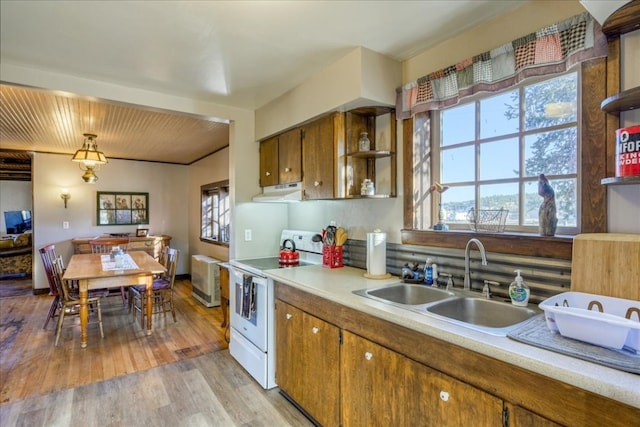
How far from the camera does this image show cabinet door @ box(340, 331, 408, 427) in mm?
1428

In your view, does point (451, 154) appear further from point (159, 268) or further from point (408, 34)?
point (159, 268)

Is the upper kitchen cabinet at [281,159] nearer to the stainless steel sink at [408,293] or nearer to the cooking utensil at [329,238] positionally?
the cooking utensil at [329,238]

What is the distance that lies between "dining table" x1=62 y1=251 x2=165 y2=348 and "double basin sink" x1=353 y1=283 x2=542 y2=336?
277 centimetres

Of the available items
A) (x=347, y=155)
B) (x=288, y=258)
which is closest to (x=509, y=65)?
→ (x=347, y=155)

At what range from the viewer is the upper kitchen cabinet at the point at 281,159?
2.70 m

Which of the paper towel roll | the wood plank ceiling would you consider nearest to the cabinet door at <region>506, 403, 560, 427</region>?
the paper towel roll

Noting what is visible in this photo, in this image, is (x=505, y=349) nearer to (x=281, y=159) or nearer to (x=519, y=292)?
(x=519, y=292)

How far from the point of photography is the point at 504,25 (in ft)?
5.53

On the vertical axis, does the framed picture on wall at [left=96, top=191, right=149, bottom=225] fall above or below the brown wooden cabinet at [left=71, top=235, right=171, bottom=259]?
above

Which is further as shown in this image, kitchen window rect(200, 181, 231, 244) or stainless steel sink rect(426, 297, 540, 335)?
kitchen window rect(200, 181, 231, 244)

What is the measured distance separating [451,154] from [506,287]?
0.88 m

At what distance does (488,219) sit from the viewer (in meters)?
1.82

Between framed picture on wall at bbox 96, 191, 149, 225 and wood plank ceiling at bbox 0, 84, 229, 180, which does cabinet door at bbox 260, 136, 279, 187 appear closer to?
wood plank ceiling at bbox 0, 84, 229, 180

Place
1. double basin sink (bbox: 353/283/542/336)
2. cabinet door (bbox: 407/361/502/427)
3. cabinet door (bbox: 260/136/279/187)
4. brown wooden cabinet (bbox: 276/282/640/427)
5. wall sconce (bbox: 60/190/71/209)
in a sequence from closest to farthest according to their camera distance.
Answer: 1. brown wooden cabinet (bbox: 276/282/640/427)
2. cabinet door (bbox: 407/361/502/427)
3. double basin sink (bbox: 353/283/542/336)
4. cabinet door (bbox: 260/136/279/187)
5. wall sconce (bbox: 60/190/71/209)
